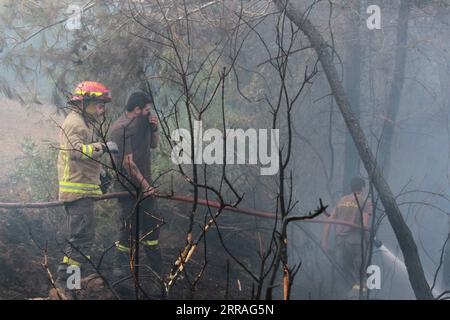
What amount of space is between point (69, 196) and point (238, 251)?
9.47 feet

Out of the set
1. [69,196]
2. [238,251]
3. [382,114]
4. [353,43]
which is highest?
[353,43]

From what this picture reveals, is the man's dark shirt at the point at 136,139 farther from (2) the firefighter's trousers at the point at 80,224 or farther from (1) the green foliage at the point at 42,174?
(1) the green foliage at the point at 42,174

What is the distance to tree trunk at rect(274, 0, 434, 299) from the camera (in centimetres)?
523

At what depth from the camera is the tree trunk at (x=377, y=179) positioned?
17.1 ft

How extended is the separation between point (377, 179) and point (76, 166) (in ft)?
10.4

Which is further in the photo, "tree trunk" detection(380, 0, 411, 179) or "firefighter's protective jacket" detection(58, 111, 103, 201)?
"tree trunk" detection(380, 0, 411, 179)

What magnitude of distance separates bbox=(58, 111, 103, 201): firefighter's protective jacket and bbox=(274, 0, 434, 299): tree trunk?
7.88 feet

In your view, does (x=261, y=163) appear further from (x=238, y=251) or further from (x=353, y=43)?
(x=353, y=43)

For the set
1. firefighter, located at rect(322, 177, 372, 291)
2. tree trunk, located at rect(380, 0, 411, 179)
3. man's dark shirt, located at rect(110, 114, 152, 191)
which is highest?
tree trunk, located at rect(380, 0, 411, 179)

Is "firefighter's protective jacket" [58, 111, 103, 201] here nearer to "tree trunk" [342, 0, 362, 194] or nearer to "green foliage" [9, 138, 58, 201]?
"green foliage" [9, 138, 58, 201]

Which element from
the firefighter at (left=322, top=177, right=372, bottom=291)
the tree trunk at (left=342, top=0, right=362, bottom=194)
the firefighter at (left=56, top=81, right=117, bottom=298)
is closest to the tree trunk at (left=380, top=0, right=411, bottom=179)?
the tree trunk at (left=342, top=0, right=362, bottom=194)

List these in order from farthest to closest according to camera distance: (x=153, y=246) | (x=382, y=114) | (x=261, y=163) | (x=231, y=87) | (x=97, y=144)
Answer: (x=382, y=114) < (x=231, y=87) < (x=261, y=163) < (x=153, y=246) < (x=97, y=144)
